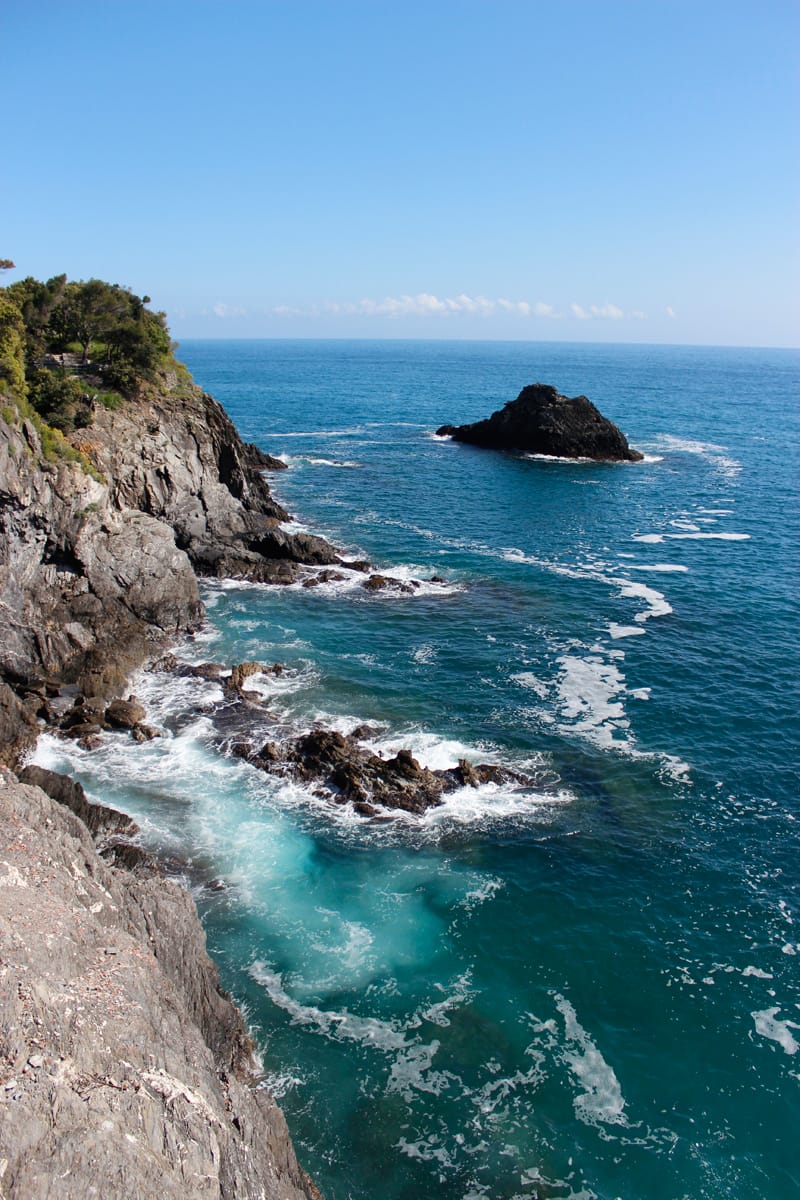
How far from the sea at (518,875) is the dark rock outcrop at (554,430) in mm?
59252

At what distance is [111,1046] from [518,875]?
22.2 meters

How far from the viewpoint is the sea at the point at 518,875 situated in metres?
27.1

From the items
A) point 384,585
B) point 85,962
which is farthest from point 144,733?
point 384,585

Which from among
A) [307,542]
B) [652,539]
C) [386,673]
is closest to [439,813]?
[386,673]

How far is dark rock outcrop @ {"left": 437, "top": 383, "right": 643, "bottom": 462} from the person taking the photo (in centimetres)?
13250

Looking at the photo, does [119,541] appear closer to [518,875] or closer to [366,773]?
[366,773]

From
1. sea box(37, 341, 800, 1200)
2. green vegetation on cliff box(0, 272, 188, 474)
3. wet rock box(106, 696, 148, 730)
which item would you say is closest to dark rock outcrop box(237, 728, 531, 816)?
sea box(37, 341, 800, 1200)

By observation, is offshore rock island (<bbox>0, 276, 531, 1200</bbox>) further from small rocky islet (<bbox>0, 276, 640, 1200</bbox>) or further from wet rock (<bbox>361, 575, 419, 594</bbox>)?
wet rock (<bbox>361, 575, 419, 594</bbox>)

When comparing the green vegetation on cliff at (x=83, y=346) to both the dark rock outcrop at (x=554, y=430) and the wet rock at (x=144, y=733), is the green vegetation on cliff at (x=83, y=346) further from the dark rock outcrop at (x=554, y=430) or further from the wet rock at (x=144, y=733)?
the dark rock outcrop at (x=554, y=430)

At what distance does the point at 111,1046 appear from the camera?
21.1 m

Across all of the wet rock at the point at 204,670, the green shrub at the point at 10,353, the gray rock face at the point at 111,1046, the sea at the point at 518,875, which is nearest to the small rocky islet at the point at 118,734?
the gray rock face at the point at 111,1046

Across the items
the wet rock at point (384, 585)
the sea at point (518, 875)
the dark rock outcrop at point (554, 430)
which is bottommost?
the sea at point (518, 875)

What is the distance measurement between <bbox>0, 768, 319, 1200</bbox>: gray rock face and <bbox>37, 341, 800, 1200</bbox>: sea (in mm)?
3950

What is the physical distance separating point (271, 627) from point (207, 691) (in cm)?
1172
